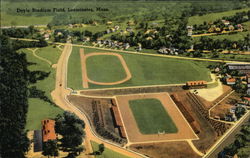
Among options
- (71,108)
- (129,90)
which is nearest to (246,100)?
(129,90)

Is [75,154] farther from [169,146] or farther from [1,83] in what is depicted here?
[1,83]

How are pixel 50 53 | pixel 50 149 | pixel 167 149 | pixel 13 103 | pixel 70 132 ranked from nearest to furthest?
1. pixel 50 149
2. pixel 167 149
3. pixel 70 132
4. pixel 13 103
5. pixel 50 53

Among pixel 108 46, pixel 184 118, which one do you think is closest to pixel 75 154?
pixel 184 118

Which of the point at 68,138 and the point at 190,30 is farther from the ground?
the point at 190,30

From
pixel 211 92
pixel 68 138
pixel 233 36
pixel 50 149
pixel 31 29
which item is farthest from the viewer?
pixel 31 29

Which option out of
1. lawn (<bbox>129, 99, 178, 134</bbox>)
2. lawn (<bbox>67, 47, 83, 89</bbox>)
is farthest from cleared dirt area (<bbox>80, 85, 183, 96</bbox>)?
lawn (<bbox>67, 47, 83, 89</bbox>)

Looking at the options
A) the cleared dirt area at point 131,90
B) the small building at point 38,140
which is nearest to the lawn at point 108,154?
the small building at point 38,140

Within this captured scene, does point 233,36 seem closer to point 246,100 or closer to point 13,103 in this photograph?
point 246,100
